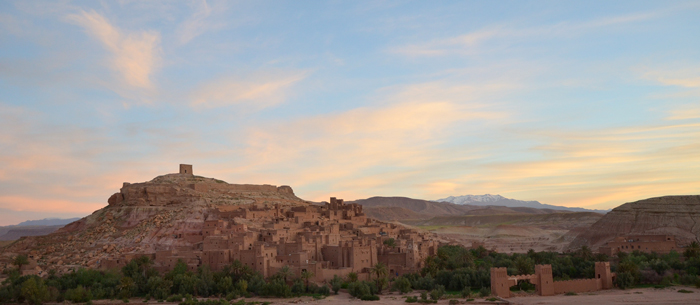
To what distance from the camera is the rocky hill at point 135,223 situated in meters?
50.1

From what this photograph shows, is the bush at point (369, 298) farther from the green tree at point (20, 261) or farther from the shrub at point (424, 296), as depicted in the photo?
the green tree at point (20, 261)

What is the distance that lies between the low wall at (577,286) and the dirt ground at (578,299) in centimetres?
70

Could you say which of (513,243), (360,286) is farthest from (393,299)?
(513,243)

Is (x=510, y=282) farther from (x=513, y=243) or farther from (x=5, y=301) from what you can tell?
(x=513, y=243)

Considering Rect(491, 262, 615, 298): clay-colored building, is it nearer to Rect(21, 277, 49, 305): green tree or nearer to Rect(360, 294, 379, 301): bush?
Rect(360, 294, 379, 301): bush

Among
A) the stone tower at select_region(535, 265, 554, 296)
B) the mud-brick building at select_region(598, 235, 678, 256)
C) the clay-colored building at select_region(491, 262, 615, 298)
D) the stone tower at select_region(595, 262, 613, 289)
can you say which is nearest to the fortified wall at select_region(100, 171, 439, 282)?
the clay-colored building at select_region(491, 262, 615, 298)

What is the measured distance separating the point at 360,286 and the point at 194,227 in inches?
715

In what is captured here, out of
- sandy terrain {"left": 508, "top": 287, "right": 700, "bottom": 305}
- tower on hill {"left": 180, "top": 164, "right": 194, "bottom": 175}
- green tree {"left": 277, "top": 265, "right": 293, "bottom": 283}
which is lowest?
sandy terrain {"left": 508, "top": 287, "right": 700, "bottom": 305}

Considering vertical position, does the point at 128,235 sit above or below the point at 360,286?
above

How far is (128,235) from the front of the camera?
52219mm

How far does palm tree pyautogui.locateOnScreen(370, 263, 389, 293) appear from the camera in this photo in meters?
43.2

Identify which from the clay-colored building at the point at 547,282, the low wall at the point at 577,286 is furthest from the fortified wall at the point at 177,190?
the low wall at the point at 577,286

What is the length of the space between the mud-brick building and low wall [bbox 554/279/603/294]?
52.9ft

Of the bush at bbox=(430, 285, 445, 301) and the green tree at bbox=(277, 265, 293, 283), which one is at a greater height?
the green tree at bbox=(277, 265, 293, 283)
